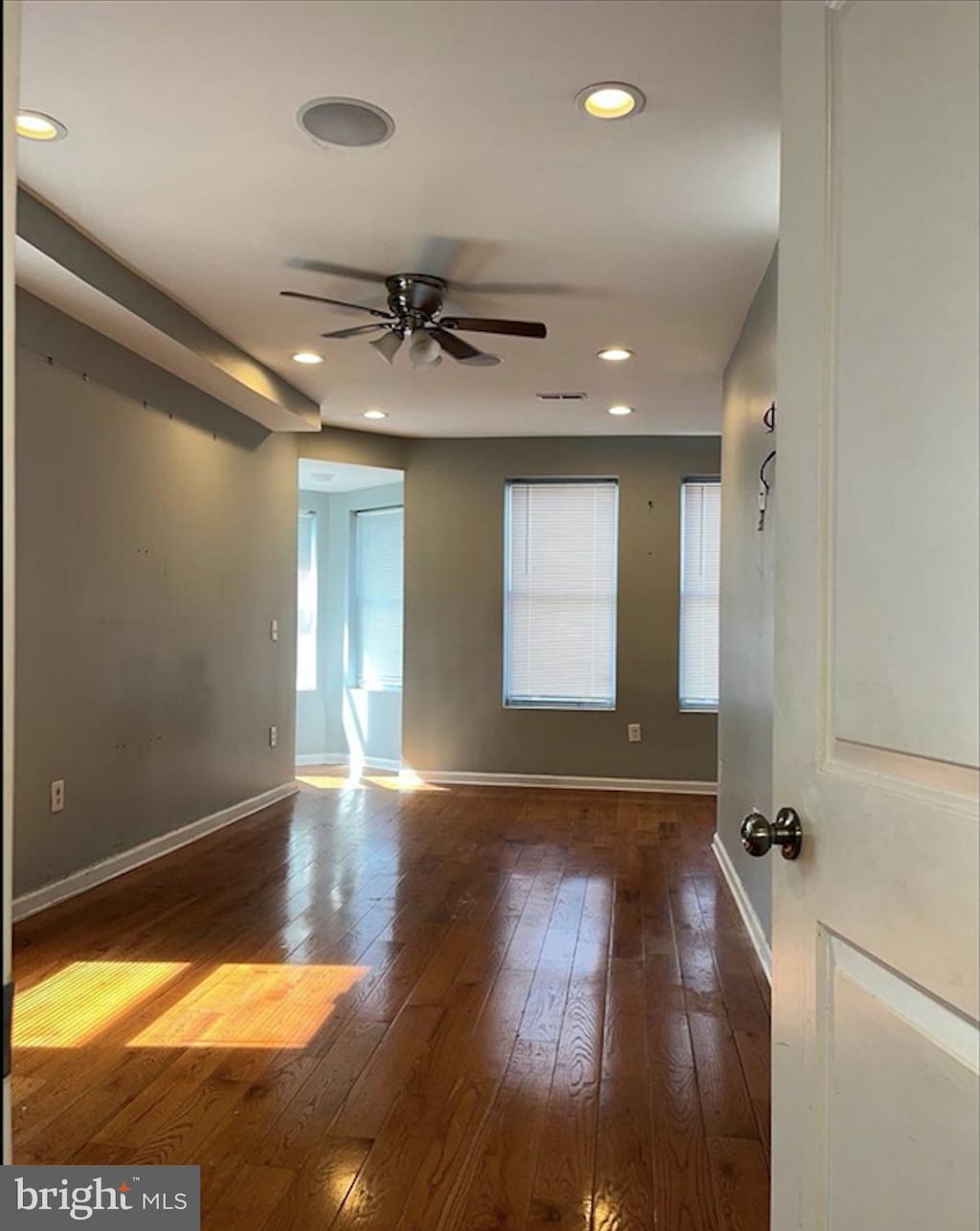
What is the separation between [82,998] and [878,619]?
108 inches

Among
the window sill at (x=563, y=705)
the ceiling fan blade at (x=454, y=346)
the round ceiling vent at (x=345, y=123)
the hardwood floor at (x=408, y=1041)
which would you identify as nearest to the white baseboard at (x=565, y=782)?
the window sill at (x=563, y=705)

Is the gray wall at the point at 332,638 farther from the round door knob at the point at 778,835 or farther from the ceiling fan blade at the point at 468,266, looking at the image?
the round door knob at the point at 778,835

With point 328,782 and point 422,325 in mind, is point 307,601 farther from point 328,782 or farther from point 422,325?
point 422,325

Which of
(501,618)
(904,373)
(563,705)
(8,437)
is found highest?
(904,373)

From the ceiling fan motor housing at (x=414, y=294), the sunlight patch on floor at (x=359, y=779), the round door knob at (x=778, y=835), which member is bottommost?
the sunlight patch on floor at (x=359, y=779)

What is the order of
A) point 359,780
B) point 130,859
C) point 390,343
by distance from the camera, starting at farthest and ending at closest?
1. point 359,780
2. point 130,859
3. point 390,343

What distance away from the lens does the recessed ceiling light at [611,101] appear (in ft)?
7.51

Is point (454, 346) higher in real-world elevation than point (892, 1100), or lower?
higher

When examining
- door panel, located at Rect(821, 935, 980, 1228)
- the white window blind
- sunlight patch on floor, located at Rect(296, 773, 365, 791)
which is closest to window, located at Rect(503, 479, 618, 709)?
the white window blind

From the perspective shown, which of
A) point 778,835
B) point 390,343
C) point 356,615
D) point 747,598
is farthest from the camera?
point 356,615

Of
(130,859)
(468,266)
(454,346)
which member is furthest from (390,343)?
(130,859)

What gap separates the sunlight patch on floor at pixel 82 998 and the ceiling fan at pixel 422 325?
2.29 m

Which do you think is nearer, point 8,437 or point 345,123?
point 8,437

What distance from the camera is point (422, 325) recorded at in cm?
370
